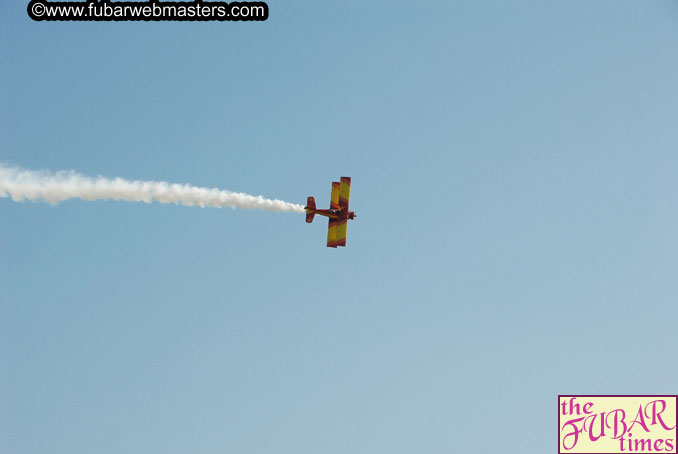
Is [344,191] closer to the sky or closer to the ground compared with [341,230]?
closer to the sky

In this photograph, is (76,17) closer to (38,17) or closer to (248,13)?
(38,17)

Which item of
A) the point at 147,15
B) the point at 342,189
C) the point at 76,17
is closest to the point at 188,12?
the point at 147,15

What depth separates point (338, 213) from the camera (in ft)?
267

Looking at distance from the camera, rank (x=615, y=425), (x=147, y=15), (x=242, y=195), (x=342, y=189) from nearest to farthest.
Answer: (x=147, y=15) → (x=615, y=425) → (x=242, y=195) → (x=342, y=189)

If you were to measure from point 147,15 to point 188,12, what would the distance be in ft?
7.68

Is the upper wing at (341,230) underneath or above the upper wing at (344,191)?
underneath

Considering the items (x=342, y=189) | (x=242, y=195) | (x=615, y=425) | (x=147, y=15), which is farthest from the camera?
(x=342, y=189)

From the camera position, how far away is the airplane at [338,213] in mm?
81125

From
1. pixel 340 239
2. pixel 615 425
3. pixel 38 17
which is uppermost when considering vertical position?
pixel 38 17

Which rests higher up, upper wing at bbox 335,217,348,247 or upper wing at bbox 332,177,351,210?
upper wing at bbox 332,177,351,210

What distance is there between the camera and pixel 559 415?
71.0 m

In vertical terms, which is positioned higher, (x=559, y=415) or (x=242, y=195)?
(x=242, y=195)

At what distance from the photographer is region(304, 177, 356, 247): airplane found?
266ft

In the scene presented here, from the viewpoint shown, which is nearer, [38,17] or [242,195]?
[38,17]
